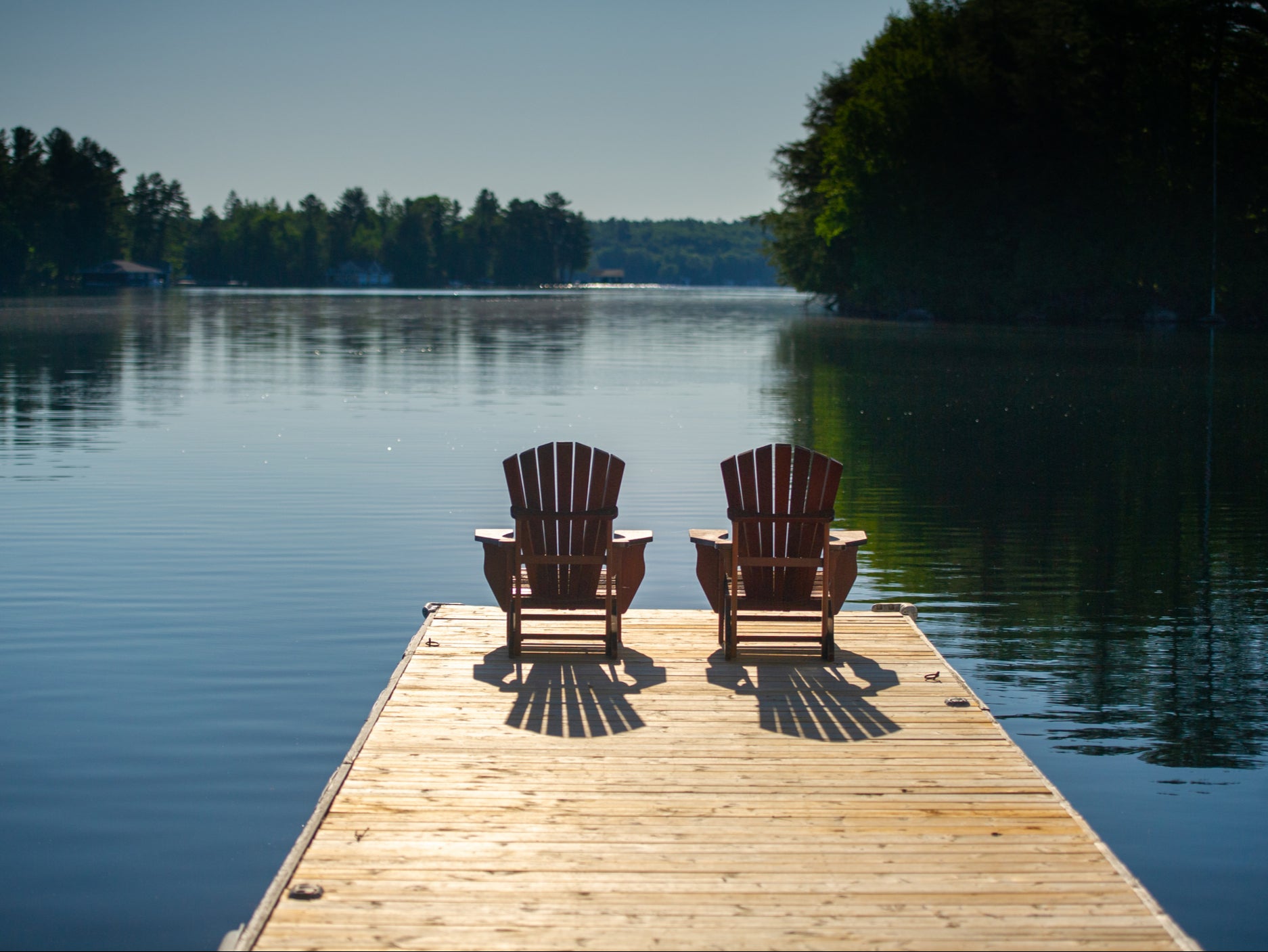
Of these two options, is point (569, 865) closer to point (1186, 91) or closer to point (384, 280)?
point (1186, 91)

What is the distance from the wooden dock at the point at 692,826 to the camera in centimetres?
383

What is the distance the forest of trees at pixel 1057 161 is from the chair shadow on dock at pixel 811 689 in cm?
4899

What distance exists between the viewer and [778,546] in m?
7.13

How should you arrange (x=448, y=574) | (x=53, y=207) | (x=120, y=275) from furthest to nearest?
1. (x=120, y=275)
2. (x=53, y=207)
3. (x=448, y=574)

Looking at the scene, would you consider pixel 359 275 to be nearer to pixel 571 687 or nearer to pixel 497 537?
pixel 497 537

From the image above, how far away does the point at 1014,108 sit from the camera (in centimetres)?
5647

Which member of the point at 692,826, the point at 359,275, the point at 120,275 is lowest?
the point at 692,826

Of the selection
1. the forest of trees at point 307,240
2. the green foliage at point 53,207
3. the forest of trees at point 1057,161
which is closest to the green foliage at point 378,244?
the forest of trees at point 307,240

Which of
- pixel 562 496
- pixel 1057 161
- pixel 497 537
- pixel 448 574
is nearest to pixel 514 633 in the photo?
pixel 497 537

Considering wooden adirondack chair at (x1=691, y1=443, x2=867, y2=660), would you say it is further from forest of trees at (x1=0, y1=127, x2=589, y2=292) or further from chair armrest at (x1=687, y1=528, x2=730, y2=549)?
forest of trees at (x1=0, y1=127, x2=589, y2=292)

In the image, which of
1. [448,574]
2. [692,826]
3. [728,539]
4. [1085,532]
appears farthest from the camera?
[1085,532]

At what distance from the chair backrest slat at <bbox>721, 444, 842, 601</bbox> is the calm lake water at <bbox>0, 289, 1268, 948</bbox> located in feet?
4.23

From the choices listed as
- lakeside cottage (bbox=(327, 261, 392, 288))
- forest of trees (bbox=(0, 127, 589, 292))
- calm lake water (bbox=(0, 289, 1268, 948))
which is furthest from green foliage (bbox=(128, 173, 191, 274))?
calm lake water (bbox=(0, 289, 1268, 948))

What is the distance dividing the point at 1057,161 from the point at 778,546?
172 ft
